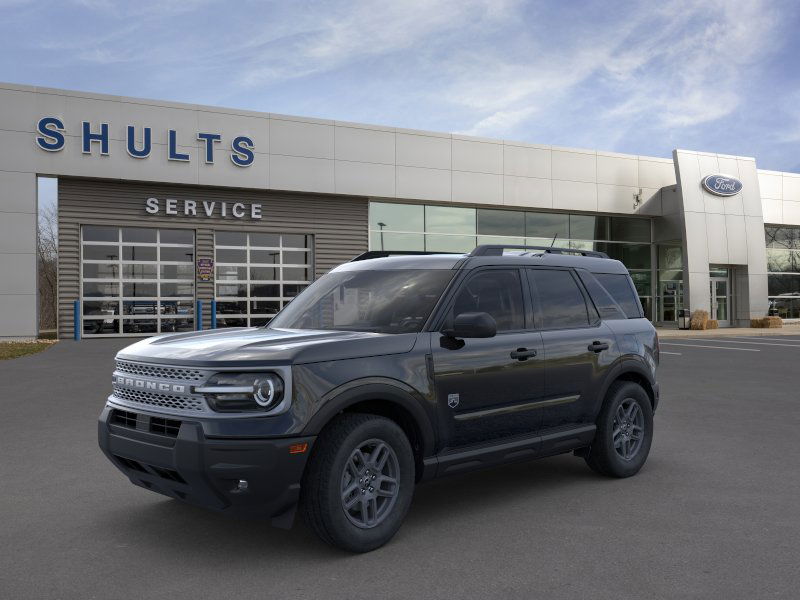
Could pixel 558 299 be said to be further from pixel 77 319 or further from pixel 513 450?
pixel 77 319

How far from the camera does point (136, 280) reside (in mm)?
24000

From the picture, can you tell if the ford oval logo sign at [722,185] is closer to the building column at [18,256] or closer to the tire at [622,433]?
the building column at [18,256]

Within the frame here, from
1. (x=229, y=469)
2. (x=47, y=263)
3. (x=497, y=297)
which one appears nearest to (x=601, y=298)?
(x=497, y=297)

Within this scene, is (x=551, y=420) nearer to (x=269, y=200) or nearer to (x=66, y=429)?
(x=66, y=429)

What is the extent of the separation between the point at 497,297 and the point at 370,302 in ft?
3.00

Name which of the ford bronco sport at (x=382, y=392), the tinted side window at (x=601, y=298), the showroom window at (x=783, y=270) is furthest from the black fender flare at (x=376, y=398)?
the showroom window at (x=783, y=270)

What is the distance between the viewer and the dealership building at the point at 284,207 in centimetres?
2262

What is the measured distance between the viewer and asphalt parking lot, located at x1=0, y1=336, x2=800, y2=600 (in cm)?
370


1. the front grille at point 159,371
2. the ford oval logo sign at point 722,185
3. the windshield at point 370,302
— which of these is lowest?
the front grille at point 159,371

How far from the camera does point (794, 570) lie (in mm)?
3896

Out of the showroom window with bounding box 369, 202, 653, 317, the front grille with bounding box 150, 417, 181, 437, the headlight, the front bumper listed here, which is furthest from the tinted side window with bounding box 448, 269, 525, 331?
the showroom window with bounding box 369, 202, 653, 317

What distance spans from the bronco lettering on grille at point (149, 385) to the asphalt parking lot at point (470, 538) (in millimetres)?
940

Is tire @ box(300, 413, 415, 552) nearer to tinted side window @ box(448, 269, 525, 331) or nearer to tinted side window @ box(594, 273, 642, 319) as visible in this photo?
tinted side window @ box(448, 269, 525, 331)

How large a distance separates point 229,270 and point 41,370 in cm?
1135
